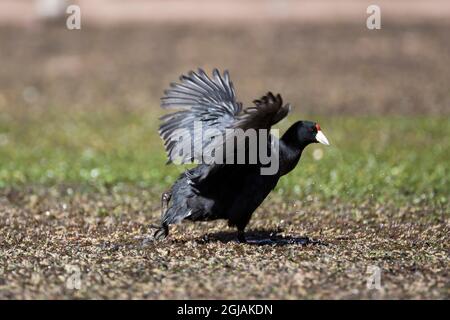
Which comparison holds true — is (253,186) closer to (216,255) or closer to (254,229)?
(216,255)

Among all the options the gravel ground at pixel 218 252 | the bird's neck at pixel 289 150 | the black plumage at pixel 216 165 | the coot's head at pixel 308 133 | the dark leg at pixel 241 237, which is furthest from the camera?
the dark leg at pixel 241 237

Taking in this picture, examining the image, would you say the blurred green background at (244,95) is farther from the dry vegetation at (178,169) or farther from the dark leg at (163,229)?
the dark leg at (163,229)

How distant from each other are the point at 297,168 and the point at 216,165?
5366mm

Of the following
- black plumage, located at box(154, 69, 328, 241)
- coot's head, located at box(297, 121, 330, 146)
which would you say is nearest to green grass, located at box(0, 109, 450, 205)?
coot's head, located at box(297, 121, 330, 146)

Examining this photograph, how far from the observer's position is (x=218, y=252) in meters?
8.51

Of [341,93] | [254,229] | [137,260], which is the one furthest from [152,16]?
[137,260]

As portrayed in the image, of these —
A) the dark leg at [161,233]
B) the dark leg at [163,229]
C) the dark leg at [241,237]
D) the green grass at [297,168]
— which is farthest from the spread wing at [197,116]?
the green grass at [297,168]

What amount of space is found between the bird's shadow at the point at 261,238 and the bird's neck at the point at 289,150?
80cm

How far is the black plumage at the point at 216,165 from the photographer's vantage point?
848cm

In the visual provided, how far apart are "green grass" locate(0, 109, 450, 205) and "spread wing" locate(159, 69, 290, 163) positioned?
3.20 metres

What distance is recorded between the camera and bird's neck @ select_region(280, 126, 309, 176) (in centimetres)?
859

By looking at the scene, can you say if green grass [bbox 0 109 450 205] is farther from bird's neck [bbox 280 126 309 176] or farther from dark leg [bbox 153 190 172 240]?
dark leg [bbox 153 190 172 240]

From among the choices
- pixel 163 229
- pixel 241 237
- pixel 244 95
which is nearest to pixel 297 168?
pixel 241 237

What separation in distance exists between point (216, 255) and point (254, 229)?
1.73 m
